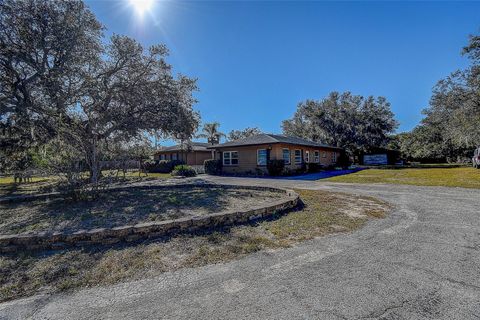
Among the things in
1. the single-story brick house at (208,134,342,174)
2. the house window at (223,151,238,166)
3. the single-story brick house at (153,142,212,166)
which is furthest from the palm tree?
the house window at (223,151,238,166)

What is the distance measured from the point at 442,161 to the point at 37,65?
1833 inches

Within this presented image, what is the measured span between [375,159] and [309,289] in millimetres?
39353

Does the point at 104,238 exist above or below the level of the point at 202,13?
below

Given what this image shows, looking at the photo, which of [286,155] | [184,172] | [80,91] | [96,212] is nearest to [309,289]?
[96,212]

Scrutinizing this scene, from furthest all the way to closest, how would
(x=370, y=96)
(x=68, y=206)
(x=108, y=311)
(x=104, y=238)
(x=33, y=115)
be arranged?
(x=370, y=96) → (x=33, y=115) → (x=68, y=206) → (x=104, y=238) → (x=108, y=311)

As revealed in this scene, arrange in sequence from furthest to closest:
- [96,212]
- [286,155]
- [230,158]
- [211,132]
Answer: [211,132], [230,158], [286,155], [96,212]

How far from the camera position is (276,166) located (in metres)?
17.6

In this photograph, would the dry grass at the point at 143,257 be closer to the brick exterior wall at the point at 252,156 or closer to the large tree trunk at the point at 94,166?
the large tree trunk at the point at 94,166

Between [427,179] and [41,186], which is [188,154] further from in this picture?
[427,179]

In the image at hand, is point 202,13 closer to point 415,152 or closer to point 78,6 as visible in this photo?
point 78,6

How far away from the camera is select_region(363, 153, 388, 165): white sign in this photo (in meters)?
35.8

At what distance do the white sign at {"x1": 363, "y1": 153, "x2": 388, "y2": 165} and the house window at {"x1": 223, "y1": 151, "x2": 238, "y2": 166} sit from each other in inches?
1033

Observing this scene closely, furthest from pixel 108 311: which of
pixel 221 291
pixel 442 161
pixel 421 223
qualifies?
pixel 442 161

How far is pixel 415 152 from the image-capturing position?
3462 centimetres
